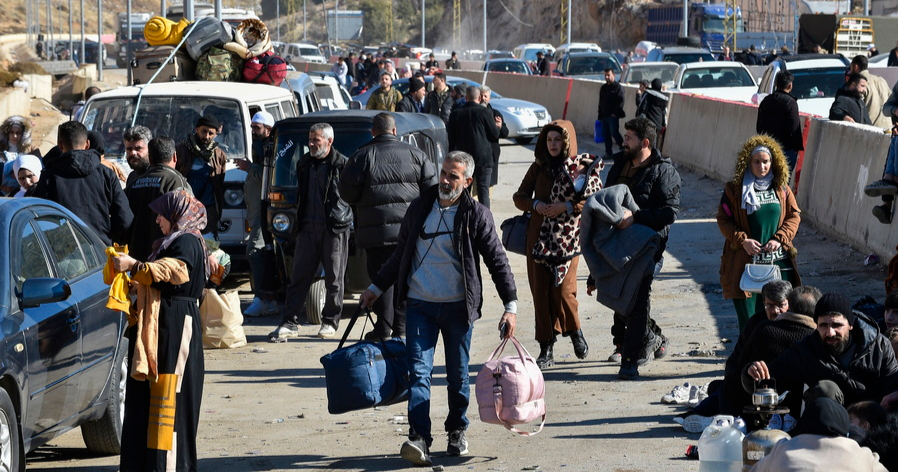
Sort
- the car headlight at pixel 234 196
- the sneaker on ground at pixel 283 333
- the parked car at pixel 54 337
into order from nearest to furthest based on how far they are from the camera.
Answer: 1. the parked car at pixel 54 337
2. the sneaker on ground at pixel 283 333
3. the car headlight at pixel 234 196

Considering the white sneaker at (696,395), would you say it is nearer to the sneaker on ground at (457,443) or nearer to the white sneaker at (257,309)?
the sneaker on ground at (457,443)

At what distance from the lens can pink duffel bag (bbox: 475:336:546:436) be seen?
6.91 meters

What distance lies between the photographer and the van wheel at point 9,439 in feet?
19.0

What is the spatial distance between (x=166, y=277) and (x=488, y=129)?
987 cm

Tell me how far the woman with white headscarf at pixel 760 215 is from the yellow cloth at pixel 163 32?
1119 cm

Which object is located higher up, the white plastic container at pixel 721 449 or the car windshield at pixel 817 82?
the car windshield at pixel 817 82

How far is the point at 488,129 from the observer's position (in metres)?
15.7

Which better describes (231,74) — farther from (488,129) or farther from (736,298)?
(736,298)

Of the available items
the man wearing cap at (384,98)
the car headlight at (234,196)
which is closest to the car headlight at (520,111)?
the man wearing cap at (384,98)

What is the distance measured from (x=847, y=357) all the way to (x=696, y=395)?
2.13 meters

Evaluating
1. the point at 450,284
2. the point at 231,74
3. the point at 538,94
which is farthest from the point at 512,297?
the point at 538,94

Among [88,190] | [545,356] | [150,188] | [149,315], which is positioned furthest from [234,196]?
[149,315]

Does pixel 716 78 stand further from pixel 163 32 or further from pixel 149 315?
pixel 149 315

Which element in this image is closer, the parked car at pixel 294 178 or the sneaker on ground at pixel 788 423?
the sneaker on ground at pixel 788 423
